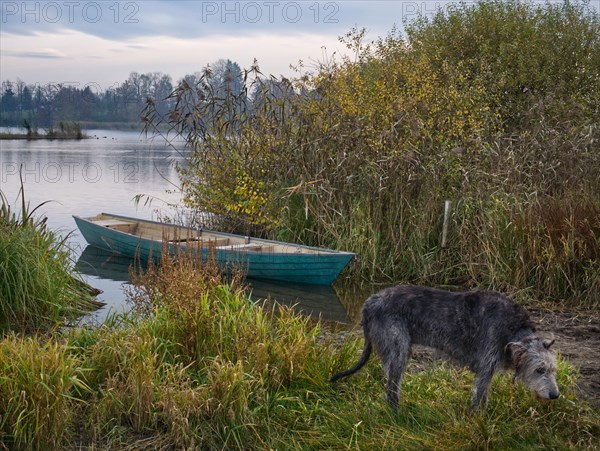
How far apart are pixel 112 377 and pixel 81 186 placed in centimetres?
2980

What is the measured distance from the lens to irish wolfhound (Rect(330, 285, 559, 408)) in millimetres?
5273

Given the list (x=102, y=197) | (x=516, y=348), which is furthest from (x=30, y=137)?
(x=516, y=348)

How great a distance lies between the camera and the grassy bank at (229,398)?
201 inches

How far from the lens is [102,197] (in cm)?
3000

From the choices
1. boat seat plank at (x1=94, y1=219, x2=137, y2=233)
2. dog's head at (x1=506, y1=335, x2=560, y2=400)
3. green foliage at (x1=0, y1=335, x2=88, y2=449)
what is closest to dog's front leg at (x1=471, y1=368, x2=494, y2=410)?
dog's head at (x1=506, y1=335, x2=560, y2=400)

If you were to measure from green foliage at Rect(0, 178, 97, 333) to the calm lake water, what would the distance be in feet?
1.29

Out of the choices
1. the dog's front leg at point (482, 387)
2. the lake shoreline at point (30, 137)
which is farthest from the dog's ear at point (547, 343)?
the lake shoreline at point (30, 137)

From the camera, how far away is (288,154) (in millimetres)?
13539

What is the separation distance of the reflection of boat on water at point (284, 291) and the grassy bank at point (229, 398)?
3343 mm

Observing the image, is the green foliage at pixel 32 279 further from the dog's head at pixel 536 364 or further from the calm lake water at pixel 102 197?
the dog's head at pixel 536 364

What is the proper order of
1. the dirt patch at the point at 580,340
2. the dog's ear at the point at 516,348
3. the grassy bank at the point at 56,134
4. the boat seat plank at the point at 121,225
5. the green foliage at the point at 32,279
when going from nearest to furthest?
the dog's ear at the point at 516,348 < the dirt patch at the point at 580,340 < the green foliage at the point at 32,279 < the boat seat plank at the point at 121,225 < the grassy bank at the point at 56,134

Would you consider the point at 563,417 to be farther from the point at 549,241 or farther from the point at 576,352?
the point at 549,241

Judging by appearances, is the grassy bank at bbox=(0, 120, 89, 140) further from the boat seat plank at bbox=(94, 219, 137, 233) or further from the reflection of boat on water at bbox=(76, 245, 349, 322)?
the reflection of boat on water at bbox=(76, 245, 349, 322)

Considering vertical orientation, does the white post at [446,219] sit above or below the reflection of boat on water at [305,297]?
above
